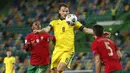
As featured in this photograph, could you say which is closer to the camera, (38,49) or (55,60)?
(55,60)

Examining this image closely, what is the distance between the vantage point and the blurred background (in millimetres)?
21656

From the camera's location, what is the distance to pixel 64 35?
1027 centimetres

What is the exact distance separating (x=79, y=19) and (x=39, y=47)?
1388cm

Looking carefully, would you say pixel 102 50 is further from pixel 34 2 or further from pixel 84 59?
pixel 34 2

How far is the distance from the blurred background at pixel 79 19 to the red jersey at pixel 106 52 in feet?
35.8

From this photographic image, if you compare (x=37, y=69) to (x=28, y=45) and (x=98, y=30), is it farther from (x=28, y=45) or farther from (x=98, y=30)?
(x=98, y=30)

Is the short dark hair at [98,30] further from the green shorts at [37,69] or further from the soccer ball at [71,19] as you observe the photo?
the green shorts at [37,69]

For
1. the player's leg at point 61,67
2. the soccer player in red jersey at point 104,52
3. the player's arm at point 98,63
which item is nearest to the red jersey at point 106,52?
the soccer player in red jersey at point 104,52

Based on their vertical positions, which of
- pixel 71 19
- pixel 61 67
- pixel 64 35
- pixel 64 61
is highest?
pixel 71 19

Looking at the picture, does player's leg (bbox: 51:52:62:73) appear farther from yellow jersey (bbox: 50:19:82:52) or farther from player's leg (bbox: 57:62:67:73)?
player's leg (bbox: 57:62:67:73)

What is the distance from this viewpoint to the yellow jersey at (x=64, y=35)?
1025 cm

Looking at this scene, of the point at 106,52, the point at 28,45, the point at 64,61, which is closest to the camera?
the point at 106,52

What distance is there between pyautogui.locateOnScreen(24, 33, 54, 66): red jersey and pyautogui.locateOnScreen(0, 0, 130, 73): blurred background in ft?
27.7

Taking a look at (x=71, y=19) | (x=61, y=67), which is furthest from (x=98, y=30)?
(x=61, y=67)
